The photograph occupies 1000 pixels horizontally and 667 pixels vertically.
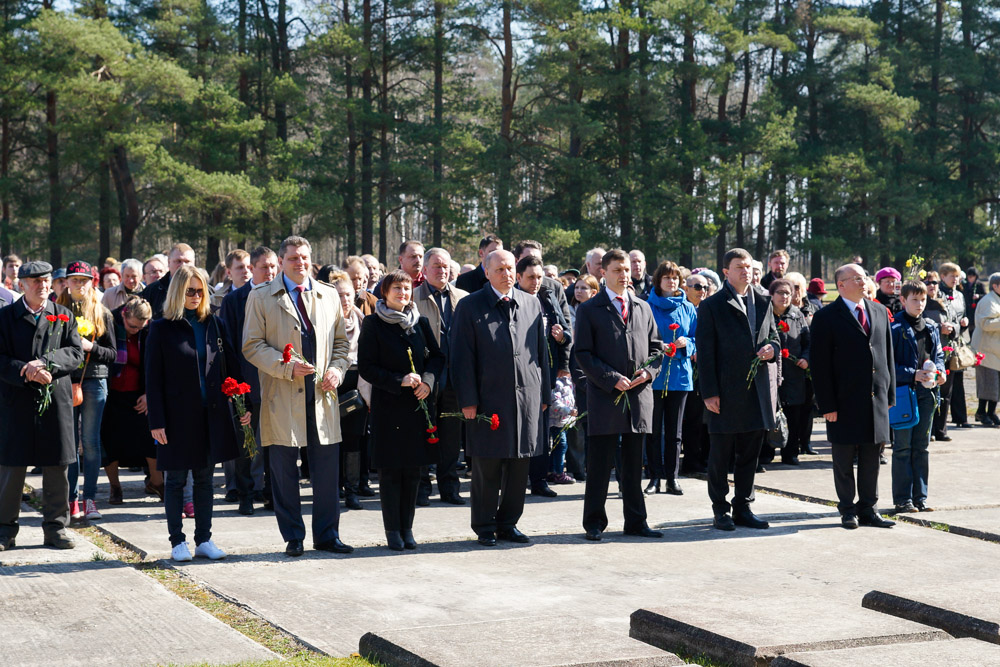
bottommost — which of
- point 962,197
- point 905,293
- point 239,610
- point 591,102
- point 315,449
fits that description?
point 239,610

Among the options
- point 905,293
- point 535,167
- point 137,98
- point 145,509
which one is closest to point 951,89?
point 535,167

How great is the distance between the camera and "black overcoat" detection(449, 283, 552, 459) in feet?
24.2

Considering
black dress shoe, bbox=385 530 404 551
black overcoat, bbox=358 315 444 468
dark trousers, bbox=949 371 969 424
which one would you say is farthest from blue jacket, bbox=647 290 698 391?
dark trousers, bbox=949 371 969 424

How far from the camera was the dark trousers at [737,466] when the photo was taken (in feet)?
26.5

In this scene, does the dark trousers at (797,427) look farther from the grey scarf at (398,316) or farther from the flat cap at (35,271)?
the flat cap at (35,271)

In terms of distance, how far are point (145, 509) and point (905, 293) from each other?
638 centimetres

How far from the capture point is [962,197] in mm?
40438

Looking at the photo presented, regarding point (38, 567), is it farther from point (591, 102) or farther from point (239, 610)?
point (591, 102)

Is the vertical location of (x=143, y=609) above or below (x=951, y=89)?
below

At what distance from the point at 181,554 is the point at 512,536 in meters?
2.14

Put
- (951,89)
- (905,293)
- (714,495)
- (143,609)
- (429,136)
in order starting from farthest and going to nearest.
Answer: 1. (951,89)
2. (429,136)
3. (905,293)
4. (714,495)
5. (143,609)

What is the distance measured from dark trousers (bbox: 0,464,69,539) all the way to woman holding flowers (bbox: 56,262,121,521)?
74 cm

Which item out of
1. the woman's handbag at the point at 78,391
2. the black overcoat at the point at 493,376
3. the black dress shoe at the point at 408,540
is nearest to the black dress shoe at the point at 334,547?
the black dress shoe at the point at 408,540

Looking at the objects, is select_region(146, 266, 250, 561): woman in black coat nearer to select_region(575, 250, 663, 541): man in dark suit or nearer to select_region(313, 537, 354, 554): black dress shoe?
select_region(313, 537, 354, 554): black dress shoe
